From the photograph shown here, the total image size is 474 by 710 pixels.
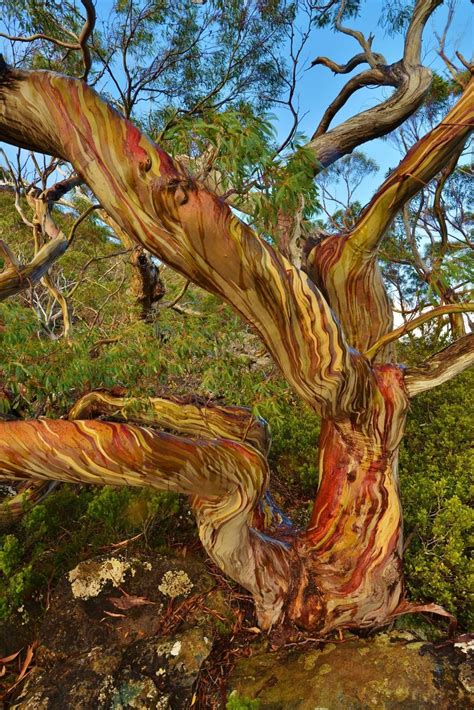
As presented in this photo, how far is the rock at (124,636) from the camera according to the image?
214 centimetres

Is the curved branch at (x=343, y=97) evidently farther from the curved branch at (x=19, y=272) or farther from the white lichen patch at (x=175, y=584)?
the white lichen patch at (x=175, y=584)

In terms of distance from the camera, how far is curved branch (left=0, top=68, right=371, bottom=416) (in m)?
1.63

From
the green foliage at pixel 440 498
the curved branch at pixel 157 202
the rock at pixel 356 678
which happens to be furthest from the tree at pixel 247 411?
the green foliage at pixel 440 498

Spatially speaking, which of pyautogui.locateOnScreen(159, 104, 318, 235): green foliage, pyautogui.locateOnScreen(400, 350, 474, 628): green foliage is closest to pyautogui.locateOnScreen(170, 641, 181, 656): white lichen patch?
pyautogui.locateOnScreen(400, 350, 474, 628): green foliage

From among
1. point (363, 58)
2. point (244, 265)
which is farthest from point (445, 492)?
point (363, 58)

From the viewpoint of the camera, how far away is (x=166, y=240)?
5.76 feet

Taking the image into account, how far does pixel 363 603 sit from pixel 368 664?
0.31m

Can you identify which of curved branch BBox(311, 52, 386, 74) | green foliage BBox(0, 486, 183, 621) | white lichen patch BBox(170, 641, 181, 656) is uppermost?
curved branch BBox(311, 52, 386, 74)

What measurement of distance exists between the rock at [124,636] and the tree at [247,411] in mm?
494

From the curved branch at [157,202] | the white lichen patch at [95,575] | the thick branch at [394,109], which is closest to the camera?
the curved branch at [157,202]

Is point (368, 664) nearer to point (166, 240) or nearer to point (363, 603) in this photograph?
point (363, 603)

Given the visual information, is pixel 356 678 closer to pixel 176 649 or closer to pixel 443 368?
pixel 176 649

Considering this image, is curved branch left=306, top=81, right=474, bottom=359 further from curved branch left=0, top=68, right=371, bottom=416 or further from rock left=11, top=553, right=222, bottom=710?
rock left=11, top=553, right=222, bottom=710

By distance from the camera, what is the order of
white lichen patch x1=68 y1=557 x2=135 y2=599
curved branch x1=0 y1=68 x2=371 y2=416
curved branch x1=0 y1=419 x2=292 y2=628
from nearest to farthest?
1. curved branch x1=0 y1=68 x2=371 y2=416
2. curved branch x1=0 y1=419 x2=292 y2=628
3. white lichen patch x1=68 y1=557 x2=135 y2=599
